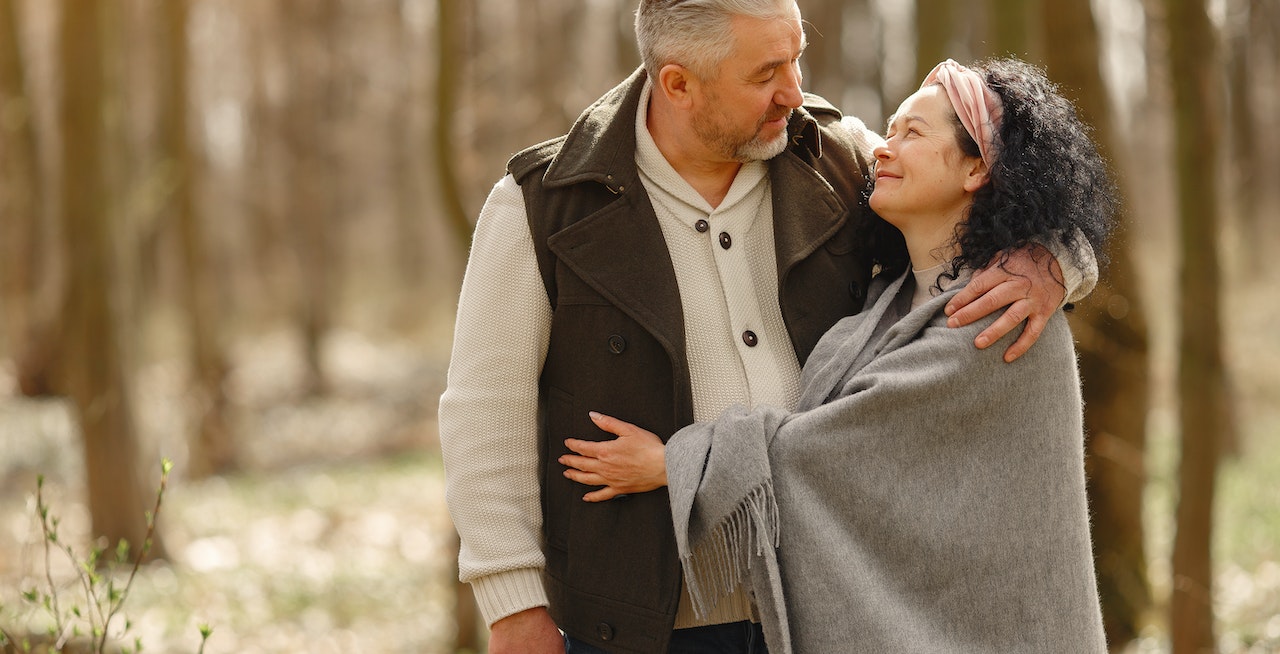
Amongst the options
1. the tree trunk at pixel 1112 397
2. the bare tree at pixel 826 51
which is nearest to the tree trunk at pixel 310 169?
the bare tree at pixel 826 51

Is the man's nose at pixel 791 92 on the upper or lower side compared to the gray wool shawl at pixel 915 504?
upper

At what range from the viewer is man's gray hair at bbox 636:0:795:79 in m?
2.58

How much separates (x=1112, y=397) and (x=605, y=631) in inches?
150

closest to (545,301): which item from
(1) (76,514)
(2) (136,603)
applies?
(2) (136,603)

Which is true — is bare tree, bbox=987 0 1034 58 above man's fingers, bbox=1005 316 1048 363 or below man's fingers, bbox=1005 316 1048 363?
above

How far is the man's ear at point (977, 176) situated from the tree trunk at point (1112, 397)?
11.2 ft

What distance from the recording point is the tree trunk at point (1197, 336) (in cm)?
417

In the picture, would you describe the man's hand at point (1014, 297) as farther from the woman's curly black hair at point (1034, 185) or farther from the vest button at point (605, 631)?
the vest button at point (605, 631)

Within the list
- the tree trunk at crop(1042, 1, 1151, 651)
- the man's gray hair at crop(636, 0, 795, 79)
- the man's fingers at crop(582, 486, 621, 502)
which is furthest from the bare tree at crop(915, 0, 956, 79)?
the man's fingers at crop(582, 486, 621, 502)

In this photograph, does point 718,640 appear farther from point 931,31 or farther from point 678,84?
point 931,31

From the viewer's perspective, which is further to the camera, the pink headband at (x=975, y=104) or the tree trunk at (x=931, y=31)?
the tree trunk at (x=931, y=31)

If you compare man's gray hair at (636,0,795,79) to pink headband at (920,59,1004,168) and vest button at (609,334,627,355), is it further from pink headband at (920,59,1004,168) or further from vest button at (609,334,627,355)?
vest button at (609,334,627,355)

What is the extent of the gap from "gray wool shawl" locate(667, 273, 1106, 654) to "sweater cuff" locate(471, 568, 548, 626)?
1.24 feet

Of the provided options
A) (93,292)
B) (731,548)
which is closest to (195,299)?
(93,292)
